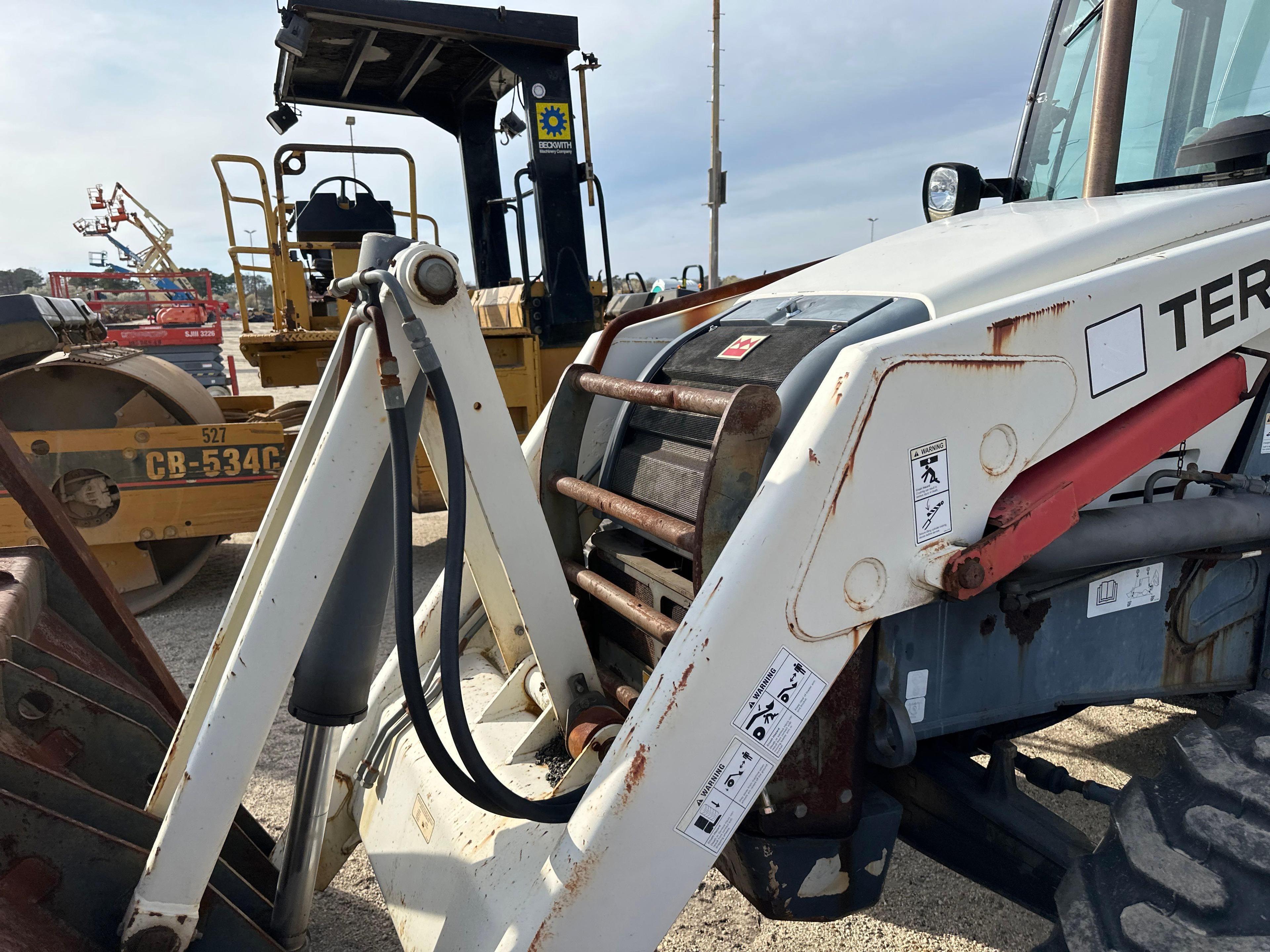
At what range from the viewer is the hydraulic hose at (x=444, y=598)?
4.81 feet

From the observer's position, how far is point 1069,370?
1.53m

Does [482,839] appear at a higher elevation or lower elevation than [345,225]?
lower

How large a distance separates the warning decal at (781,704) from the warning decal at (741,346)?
784 mm

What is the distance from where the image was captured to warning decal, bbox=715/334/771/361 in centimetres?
194

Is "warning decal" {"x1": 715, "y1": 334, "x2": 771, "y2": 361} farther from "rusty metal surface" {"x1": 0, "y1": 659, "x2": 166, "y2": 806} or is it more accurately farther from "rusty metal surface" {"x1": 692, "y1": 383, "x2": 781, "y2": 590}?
"rusty metal surface" {"x1": 0, "y1": 659, "x2": 166, "y2": 806}

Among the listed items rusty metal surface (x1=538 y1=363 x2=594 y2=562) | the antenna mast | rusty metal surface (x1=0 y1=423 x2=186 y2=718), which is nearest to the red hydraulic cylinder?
rusty metal surface (x1=538 y1=363 x2=594 y2=562)

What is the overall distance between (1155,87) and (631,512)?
6.25 ft

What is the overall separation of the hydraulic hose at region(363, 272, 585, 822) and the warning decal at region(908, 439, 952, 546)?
2.43 feet

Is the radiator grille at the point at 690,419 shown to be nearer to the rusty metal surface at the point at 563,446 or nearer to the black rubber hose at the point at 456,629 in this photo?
the rusty metal surface at the point at 563,446

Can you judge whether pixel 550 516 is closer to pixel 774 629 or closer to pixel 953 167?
pixel 774 629

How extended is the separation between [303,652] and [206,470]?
3732 millimetres

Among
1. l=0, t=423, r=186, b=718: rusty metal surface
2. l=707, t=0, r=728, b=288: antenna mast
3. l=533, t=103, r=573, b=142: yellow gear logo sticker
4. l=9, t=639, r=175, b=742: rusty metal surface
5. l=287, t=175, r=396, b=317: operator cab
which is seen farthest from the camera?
l=707, t=0, r=728, b=288: antenna mast

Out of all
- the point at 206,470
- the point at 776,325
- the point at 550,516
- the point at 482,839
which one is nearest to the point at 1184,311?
the point at 776,325

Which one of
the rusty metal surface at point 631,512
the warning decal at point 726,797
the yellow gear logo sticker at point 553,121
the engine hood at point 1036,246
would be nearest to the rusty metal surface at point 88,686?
the rusty metal surface at point 631,512
